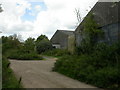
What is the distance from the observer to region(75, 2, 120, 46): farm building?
15.9 metres

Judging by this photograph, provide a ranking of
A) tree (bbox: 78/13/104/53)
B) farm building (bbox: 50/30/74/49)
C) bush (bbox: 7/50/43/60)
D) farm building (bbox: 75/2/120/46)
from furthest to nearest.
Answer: farm building (bbox: 50/30/74/49), bush (bbox: 7/50/43/60), tree (bbox: 78/13/104/53), farm building (bbox: 75/2/120/46)

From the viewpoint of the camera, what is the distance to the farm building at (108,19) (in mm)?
15907

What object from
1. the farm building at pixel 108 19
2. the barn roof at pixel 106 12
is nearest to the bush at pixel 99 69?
the farm building at pixel 108 19

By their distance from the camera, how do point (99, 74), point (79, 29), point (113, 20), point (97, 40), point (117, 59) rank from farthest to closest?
point (79, 29), point (97, 40), point (113, 20), point (117, 59), point (99, 74)

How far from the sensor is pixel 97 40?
60.4 ft

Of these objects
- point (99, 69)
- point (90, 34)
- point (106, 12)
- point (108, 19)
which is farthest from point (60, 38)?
point (99, 69)

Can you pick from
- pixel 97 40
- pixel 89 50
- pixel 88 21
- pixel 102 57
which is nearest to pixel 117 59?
pixel 102 57

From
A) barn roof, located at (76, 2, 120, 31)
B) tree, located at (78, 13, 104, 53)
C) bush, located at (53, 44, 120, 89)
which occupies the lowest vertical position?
bush, located at (53, 44, 120, 89)

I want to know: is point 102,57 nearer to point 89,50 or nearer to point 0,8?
point 89,50

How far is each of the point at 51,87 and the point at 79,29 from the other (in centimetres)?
1297

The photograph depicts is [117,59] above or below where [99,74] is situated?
above

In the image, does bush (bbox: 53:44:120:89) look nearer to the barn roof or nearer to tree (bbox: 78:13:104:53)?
tree (bbox: 78:13:104:53)

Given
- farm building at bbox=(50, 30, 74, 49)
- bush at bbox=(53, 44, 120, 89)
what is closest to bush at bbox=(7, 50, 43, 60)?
bush at bbox=(53, 44, 120, 89)

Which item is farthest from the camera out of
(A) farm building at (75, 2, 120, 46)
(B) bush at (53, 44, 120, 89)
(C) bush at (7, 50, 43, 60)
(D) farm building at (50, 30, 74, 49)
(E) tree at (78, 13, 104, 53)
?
(D) farm building at (50, 30, 74, 49)
